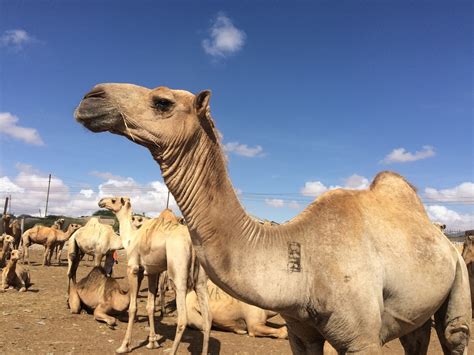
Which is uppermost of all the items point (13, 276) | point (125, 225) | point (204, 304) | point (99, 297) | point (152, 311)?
point (125, 225)

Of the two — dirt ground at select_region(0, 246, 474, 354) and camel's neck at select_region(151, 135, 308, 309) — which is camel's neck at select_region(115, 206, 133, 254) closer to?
dirt ground at select_region(0, 246, 474, 354)

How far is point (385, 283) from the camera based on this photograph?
2961 millimetres

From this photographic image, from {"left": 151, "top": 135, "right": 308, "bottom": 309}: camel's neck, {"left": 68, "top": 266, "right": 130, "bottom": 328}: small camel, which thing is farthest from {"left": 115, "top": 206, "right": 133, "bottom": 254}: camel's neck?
{"left": 151, "top": 135, "right": 308, "bottom": 309}: camel's neck

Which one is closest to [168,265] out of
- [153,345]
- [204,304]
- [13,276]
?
[204,304]

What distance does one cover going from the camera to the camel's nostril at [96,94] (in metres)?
2.75

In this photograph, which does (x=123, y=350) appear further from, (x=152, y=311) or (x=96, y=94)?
(x=96, y=94)

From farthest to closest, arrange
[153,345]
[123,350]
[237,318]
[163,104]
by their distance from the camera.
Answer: [237,318] → [153,345] → [123,350] → [163,104]

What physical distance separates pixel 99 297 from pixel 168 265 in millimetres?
3511

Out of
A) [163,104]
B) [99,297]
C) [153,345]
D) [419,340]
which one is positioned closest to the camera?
[163,104]

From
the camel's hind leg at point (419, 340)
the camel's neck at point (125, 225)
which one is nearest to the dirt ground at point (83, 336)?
the camel's neck at point (125, 225)

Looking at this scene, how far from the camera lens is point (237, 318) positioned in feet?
30.5

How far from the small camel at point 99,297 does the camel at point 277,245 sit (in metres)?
7.54

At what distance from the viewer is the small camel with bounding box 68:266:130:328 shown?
9758 millimetres

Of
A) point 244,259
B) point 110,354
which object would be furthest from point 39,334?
point 244,259
